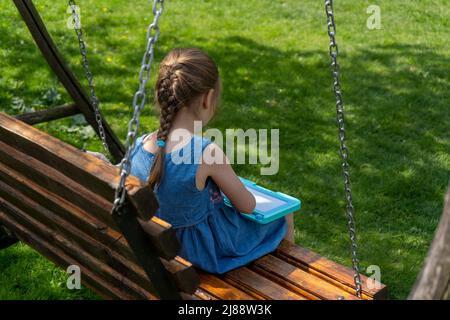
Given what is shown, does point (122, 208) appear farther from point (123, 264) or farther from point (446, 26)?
point (446, 26)

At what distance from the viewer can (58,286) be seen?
334cm

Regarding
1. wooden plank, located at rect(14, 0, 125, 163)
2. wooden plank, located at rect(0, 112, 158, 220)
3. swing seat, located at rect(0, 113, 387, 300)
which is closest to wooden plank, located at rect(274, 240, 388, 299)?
swing seat, located at rect(0, 113, 387, 300)

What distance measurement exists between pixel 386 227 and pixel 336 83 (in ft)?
5.58

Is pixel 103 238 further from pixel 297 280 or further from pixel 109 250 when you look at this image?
pixel 297 280

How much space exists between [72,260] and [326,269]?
912 millimetres

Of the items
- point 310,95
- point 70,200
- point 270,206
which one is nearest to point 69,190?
point 70,200

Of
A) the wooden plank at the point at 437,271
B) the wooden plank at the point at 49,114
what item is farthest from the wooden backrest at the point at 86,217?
the wooden plank at the point at 49,114

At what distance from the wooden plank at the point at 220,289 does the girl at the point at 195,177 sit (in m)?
0.05

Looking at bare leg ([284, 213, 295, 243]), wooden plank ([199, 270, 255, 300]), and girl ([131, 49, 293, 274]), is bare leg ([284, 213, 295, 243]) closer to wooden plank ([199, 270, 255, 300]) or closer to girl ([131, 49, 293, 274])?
girl ([131, 49, 293, 274])

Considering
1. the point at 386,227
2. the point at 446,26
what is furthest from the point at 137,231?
the point at 446,26

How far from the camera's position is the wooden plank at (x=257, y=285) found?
94.0 inches

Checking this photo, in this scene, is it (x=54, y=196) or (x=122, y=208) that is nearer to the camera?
(x=122, y=208)

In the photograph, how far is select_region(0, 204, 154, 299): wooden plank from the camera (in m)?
2.38

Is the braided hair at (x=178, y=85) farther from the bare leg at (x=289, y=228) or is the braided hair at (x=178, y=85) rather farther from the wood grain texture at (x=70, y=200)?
the bare leg at (x=289, y=228)
